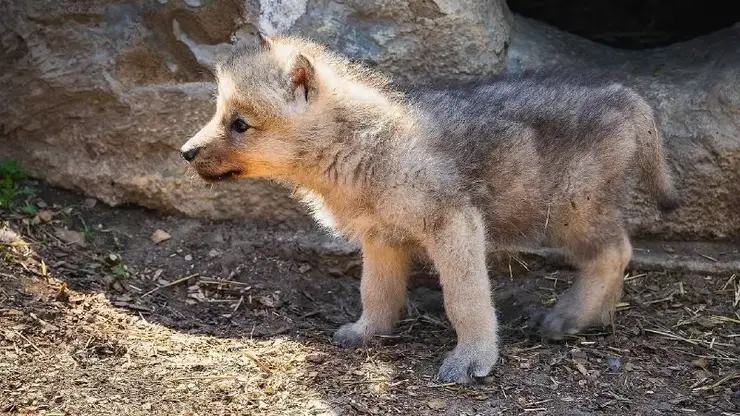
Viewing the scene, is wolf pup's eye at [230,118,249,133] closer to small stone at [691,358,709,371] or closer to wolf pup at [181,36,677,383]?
wolf pup at [181,36,677,383]

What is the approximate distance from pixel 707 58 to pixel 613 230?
76.5 inches

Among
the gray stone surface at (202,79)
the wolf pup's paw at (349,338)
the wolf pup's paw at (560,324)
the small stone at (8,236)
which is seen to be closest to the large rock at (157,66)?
the gray stone surface at (202,79)

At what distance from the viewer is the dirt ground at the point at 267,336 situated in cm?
507

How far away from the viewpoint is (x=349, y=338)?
19.8 feet

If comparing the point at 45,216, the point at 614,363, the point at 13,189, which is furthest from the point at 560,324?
the point at 13,189

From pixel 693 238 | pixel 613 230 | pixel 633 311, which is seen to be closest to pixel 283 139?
pixel 613 230

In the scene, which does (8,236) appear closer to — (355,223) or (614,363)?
(355,223)

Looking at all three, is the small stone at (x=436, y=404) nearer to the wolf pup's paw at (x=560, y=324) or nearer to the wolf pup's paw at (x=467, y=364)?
the wolf pup's paw at (x=467, y=364)

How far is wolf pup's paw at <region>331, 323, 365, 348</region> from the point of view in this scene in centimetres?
600

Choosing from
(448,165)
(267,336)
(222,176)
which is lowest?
(267,336)

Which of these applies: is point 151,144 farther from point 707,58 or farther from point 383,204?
point 707,58

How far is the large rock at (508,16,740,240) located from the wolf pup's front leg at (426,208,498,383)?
1946 millimetres

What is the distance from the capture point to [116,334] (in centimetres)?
577

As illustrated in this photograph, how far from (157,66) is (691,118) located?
382cm
